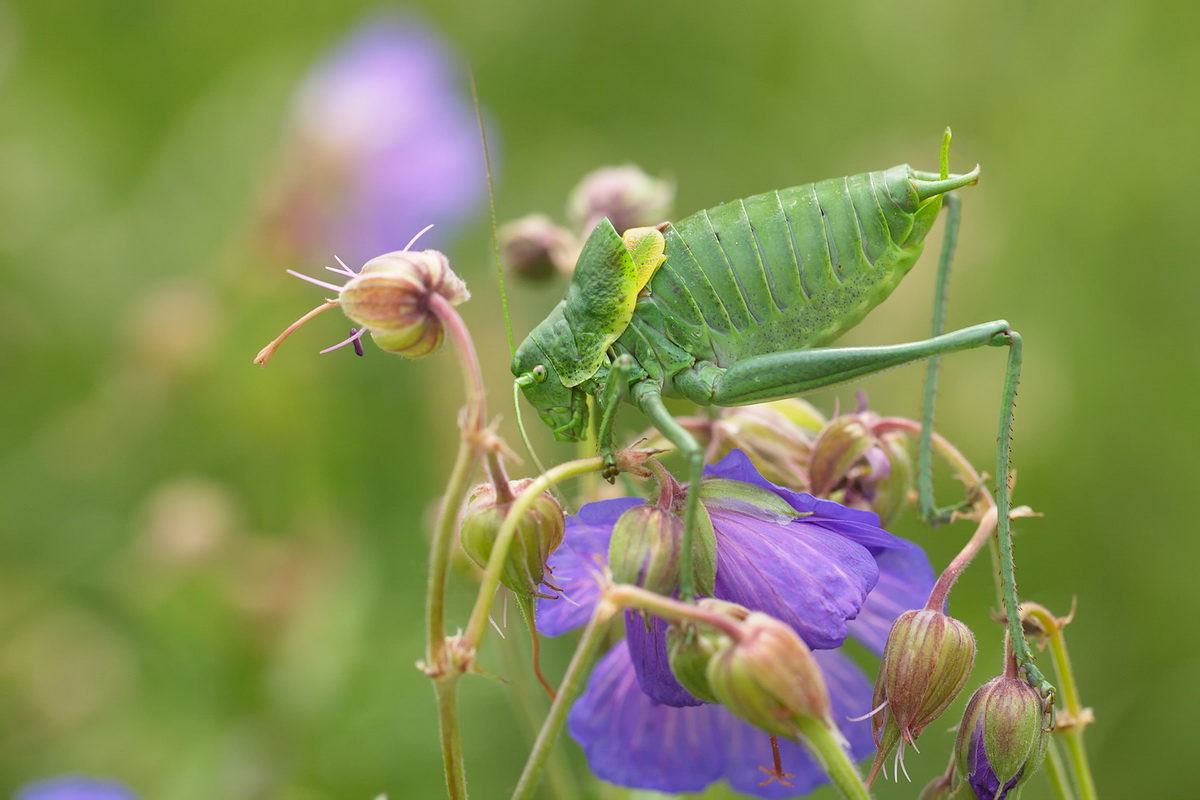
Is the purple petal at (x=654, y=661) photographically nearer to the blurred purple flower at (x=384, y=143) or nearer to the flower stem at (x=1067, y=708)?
the flower stem at (x=1067, y=708)

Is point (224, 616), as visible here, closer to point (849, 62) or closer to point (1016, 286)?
point (1016, 286)

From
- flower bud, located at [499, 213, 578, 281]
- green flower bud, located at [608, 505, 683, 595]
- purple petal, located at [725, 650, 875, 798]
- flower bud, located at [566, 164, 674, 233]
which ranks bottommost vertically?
purple petal, located at [725, 650, 875, 798]

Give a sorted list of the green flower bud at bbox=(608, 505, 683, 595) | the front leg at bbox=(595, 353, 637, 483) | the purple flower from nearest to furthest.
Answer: the green flower bud at bbox=(608, 505, 683, 595), the purple flower, the front leg at bbox=(595, 353, 637, 483)

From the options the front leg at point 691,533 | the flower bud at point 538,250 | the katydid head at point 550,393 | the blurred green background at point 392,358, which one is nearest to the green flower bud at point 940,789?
the front leg at point 691,533

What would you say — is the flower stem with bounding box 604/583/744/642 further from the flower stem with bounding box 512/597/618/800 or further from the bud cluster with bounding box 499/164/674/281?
the bud cluster with bounding box 499/164/674/281

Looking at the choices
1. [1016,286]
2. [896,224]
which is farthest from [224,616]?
[1016,286]

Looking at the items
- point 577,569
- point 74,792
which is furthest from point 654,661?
point 74,792

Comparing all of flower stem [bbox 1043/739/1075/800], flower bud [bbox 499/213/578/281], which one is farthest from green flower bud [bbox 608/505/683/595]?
flower bud [bbox 499/213/578/281]
